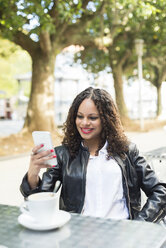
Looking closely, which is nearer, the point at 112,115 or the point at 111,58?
the point at 112,115

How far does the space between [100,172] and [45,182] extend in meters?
0.38

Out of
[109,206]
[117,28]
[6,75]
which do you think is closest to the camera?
[109,206]

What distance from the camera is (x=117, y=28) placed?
52.1ft

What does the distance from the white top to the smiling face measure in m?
0.26

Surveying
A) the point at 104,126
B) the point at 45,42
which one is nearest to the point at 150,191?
the point at 104,126

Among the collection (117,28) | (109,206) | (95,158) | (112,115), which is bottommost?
(109,206)

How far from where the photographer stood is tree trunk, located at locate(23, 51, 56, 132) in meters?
13.2

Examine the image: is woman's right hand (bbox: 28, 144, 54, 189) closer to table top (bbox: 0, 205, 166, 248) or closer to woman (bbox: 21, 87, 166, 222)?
woman (bbox: 21, 87, 166, 222)

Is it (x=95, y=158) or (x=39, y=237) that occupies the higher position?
(x=95, y=158)

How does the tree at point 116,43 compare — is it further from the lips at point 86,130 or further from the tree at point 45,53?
the lips at point 86,130

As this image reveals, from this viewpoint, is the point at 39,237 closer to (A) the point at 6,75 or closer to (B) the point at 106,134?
(B) the point at 106,134

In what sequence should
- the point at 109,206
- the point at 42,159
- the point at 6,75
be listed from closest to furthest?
the point at 42,159, the point at 109,206, the point at 6,75

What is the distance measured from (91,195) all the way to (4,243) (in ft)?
3.03

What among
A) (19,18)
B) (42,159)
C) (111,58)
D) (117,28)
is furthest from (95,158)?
(111,58)
